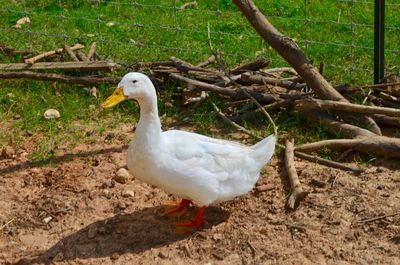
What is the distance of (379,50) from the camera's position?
555cm

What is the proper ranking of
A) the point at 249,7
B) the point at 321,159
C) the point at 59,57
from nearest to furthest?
the point at 321,159 → the point at 249,7 → the point at 59,57

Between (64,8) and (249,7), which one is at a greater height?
(249,7)

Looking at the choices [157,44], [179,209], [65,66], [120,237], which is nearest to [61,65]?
[65,66]

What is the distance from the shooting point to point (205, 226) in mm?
4273

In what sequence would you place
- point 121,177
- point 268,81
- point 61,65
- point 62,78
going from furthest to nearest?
point 61,65
point 62,78
point 268,81
point 121,177

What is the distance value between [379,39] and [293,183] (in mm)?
1708

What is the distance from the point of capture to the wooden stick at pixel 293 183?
434 centimetres

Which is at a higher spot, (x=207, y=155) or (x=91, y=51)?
(x=207, y=155)

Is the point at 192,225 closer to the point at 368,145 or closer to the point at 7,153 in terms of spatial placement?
the point at 368,145

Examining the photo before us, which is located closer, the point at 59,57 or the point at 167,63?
the point at 167,63

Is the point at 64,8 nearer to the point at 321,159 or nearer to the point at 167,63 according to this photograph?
the point at 167,63

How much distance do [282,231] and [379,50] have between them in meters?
2.08

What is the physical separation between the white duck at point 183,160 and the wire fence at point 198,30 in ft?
7.38

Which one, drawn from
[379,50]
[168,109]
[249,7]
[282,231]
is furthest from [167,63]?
[282,231]
